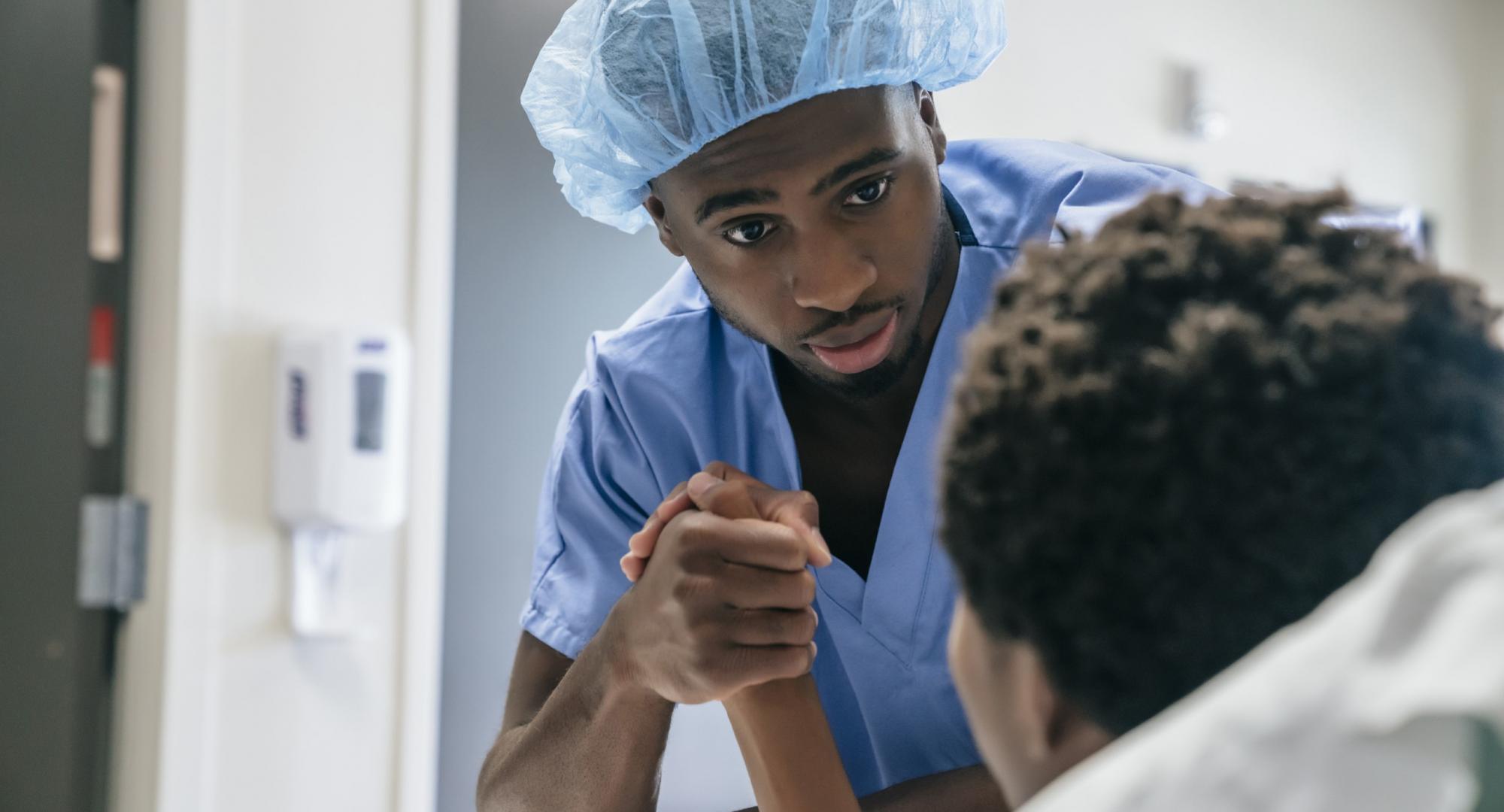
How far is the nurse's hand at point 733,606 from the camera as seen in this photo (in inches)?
36.2

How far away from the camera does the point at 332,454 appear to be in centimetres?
168

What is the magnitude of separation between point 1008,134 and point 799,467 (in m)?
1.58

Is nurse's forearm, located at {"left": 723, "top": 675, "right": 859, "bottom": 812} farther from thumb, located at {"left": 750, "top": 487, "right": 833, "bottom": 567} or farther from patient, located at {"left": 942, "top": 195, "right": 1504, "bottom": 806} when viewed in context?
patient, located at {"left": 942, "top": 195, "right": 1504, "bottom": 806}

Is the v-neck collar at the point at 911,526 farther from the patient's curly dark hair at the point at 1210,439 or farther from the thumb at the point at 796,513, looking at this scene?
the patient's curly dark hair at the point at 1210,439

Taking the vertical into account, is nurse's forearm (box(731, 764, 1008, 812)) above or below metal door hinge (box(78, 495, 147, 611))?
below

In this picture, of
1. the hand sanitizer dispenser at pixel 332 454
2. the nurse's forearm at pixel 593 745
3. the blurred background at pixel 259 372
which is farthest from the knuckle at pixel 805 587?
the hand sanitizer dispenser at pixel 332 454

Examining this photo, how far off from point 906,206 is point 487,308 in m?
1.02

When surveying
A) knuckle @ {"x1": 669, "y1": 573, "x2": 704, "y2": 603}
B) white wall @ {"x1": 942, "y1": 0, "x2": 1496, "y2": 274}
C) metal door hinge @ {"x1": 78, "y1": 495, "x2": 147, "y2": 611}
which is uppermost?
white wall @ {"x1": 942, "y1": 0, "x2": 1496, "y2": 274}

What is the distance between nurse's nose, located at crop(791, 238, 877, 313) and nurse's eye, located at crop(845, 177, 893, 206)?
0.04 m

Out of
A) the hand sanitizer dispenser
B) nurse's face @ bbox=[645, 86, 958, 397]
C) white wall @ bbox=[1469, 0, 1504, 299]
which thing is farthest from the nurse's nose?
white wall @ bbox=[1469, 0, 1504, 299]

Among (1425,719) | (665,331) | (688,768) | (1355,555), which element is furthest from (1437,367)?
(688,768)

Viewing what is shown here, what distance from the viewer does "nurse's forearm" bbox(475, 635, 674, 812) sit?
1041 mm

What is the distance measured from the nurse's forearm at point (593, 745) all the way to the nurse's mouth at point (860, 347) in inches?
11.6

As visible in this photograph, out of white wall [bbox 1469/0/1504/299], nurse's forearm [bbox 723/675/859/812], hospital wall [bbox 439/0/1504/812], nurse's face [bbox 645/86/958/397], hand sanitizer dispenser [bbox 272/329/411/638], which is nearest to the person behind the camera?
nurse's forearm [bbox 723/675/859/812]
